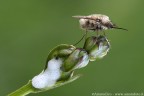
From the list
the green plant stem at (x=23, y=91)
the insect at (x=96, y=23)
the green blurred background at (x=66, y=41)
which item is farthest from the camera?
the green blurred background at (x=66, y=41)

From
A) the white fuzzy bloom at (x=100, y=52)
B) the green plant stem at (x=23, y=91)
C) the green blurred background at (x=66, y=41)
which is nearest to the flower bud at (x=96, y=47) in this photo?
the white fuzzy bloom at (x=100, y=52)

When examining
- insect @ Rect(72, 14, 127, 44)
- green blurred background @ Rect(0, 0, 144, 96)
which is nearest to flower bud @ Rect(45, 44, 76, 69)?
insect @ Rect(72, 14, 127, 44)

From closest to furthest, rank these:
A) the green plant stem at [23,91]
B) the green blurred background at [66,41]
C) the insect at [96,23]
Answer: the green plant stem at [23,91]
the insect at [96,23]
the green blurred background at [66,41]

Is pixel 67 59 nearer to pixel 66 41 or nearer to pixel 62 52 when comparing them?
pixel 62 52

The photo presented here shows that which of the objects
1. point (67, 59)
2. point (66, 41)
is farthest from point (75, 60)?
point (66, 41)

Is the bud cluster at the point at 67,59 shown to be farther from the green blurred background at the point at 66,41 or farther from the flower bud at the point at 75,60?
the green blurred background at the point at 66,41

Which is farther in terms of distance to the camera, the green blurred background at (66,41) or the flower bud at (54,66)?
the green blurred background at (66,41)

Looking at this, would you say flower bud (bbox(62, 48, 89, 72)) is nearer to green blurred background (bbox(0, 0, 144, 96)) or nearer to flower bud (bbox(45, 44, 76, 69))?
flower bud (bbox(45, 44, 76, 69))
